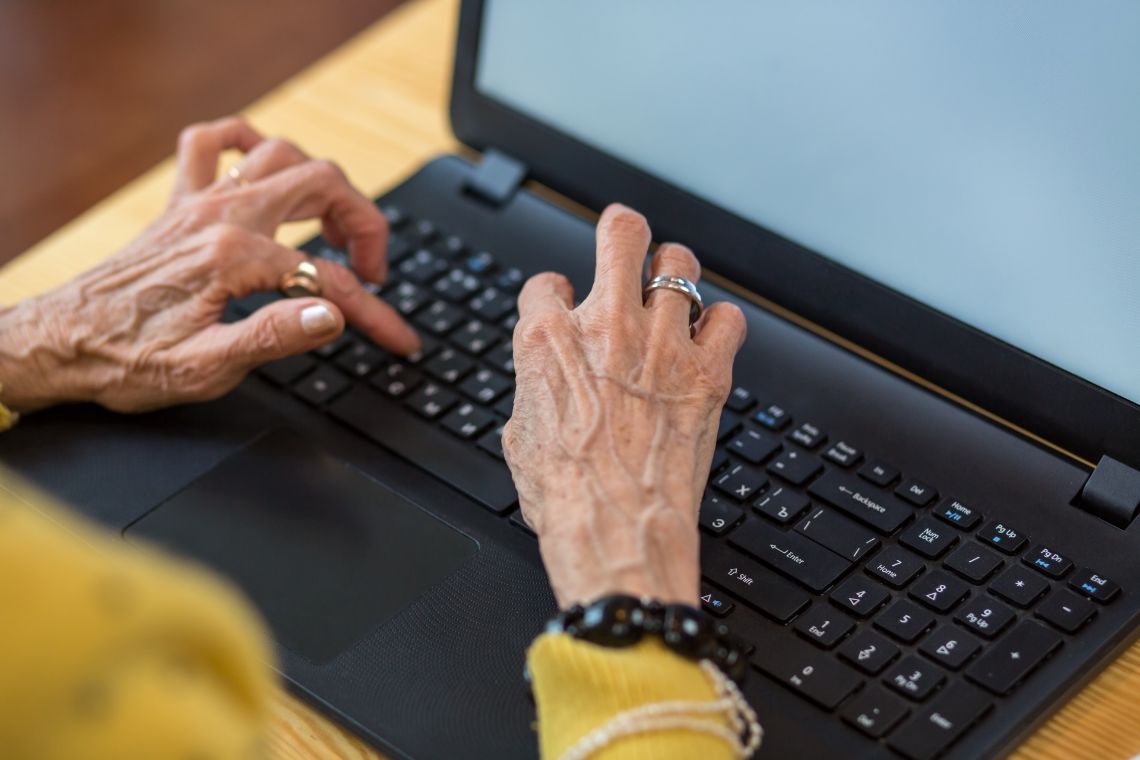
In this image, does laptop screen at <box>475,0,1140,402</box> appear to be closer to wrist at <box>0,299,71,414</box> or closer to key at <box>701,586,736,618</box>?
key at <box>701,586,736,618</box>

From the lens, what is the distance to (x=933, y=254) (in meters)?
0.79

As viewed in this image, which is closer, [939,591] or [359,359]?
[939,591]

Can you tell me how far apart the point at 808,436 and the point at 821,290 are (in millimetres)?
103

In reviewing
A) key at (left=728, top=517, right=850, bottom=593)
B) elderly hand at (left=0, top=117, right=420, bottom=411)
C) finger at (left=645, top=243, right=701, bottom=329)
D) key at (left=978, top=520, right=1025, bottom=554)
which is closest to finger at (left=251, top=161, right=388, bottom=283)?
elderly hand at (left=0, top=117, right=420, bottom=411)

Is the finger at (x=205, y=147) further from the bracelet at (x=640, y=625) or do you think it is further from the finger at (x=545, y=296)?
the bracelet at (x=640, y=625)

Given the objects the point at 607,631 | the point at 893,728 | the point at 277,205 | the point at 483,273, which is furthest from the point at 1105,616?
the point at 277,205

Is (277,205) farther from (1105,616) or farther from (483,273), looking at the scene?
(1105,616)

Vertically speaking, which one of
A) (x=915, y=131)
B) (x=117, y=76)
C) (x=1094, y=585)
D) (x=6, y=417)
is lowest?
(x=117, y=76)

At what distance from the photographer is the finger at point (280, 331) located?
0.79m

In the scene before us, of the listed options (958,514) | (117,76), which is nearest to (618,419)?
(958,514)

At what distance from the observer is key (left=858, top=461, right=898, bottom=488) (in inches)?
29.8

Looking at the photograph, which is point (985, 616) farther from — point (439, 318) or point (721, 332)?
point (439, 318)

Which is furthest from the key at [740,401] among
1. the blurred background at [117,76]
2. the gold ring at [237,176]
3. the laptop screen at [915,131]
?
the blurred background at [117,76]

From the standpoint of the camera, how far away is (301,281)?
0.84 m
